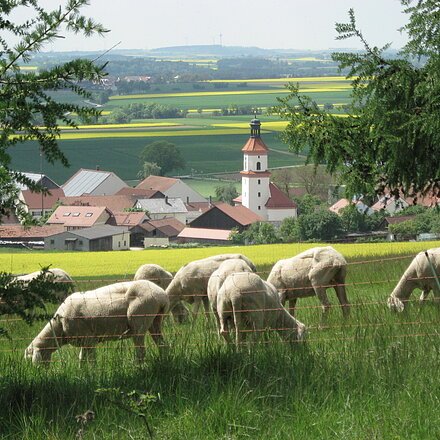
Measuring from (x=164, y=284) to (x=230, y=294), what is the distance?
15.1ft

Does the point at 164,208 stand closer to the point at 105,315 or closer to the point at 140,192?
the point at 140,192

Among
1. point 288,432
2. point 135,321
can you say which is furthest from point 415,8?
point 288,432

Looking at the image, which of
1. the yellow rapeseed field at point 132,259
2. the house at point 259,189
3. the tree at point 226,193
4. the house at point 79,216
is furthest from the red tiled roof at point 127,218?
the yellow rapeseed field at point 132,259

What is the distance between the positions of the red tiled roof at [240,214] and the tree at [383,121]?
119669 millimetres

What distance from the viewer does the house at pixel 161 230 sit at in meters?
117

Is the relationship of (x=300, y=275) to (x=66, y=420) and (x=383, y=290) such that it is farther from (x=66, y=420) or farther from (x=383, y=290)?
(x=66, y=420)

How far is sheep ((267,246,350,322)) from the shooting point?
1428 centimetres

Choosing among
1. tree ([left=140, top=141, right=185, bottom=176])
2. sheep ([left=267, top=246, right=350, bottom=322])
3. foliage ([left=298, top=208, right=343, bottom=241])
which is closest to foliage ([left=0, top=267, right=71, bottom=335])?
sheep ([left=267, top=246, right=350, bottom=322])

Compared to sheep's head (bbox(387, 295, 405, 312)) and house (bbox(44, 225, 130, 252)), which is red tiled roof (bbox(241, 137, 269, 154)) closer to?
house (bbox(44, 225, 130, 252))

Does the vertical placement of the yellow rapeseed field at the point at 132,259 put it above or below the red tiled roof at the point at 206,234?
above

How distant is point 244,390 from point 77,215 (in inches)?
4784

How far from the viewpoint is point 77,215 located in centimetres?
12800

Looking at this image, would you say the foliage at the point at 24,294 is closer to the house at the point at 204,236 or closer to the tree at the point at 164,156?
the house at the point at 204,236

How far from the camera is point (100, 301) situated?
33.5 feet
